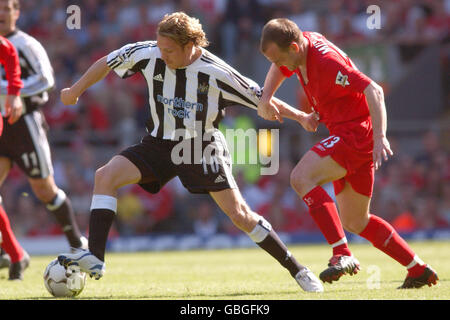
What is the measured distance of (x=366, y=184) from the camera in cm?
593

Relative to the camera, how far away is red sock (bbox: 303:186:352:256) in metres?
5.65

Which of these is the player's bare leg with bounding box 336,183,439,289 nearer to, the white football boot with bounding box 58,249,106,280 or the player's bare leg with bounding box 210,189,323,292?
the player's bare leg with bounding box 210,189,323,292

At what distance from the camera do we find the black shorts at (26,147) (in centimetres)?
751

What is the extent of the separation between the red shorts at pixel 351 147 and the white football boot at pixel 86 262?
1650 mm

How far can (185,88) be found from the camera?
5.86 metres

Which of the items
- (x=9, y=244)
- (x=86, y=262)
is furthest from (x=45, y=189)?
(x=86, y=262)

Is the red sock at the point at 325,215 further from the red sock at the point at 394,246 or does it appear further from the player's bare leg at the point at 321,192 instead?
→ the red sock at the point at 394,246

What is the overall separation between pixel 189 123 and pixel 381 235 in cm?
156

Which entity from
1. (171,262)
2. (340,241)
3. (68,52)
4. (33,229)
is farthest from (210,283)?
(68,52)

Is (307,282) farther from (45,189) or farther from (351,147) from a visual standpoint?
(45,189)

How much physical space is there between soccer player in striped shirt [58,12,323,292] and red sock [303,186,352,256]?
0.32 m

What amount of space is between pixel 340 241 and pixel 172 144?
134cm

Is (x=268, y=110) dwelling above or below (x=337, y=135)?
above

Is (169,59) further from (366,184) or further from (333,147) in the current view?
(366,184)
